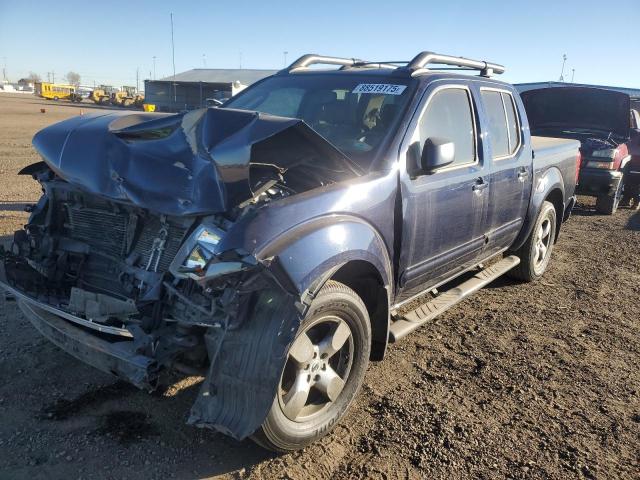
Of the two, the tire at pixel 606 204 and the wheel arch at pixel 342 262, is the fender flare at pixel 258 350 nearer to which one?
the wheel arch at pixel 342 262

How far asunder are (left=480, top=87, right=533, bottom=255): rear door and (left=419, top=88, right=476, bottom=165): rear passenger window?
0.72ft

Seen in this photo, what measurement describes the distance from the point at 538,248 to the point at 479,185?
2.33 meters

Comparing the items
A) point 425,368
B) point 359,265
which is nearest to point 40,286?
point 359,265

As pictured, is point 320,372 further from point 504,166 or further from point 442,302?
point 504,166

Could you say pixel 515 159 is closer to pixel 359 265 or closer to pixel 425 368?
pixel 425 368

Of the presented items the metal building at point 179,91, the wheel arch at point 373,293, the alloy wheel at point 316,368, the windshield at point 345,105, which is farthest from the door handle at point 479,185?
the metal building at point 179,91

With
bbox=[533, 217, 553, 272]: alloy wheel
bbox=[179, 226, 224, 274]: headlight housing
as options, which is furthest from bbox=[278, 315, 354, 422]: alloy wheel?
bbox=[533, 217, 553, 272]: alloy wheel

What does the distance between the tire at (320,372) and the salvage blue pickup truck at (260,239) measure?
0.01m

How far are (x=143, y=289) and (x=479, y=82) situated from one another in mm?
3284

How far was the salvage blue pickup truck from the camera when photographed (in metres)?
2.46

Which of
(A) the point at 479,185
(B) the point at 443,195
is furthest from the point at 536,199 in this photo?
(B) the point at 443,195

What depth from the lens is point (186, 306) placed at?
2.54 meters

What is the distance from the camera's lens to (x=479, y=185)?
4152mm

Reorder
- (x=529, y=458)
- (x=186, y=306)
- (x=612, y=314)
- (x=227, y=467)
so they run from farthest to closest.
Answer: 1. (x=612, y=314)
2. (x=529, y=458)
3. (x=227, y=467)
4. (x=186, y=306)
